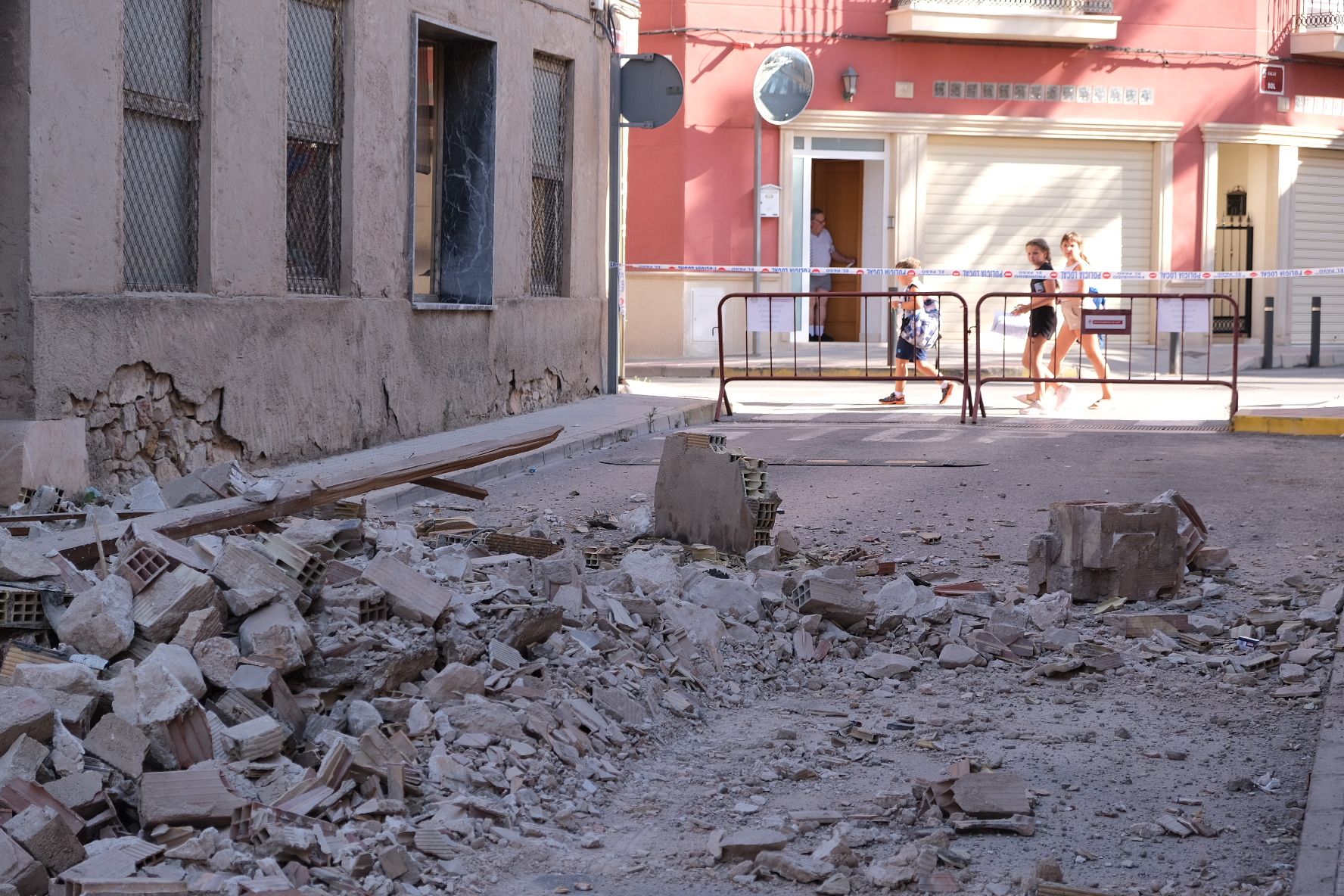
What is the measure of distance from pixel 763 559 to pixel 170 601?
3312 millimetres

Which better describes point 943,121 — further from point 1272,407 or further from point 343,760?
point 343,760

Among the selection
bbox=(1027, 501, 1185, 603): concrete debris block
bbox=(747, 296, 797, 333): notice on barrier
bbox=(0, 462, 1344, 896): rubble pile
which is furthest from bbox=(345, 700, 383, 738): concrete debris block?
bbox=(747, 296, 797, 333): notice on barrier

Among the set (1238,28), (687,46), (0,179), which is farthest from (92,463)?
(1238,28)

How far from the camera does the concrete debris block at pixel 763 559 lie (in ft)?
24.6

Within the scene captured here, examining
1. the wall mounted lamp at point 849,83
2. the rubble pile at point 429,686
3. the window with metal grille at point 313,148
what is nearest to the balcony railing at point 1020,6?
the wall mounted lamp at point 849,83

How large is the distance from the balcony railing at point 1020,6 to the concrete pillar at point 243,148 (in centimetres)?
1573

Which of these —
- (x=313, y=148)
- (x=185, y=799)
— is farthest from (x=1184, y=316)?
(x=185, y=799)

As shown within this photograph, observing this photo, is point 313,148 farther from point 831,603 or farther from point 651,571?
point 831,603

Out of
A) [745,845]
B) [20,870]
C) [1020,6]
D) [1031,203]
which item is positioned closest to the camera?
[20,870]

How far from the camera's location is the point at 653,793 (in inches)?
186

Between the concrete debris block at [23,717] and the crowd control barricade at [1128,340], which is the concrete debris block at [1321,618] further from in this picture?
the crowd control barricade at [1128,340]

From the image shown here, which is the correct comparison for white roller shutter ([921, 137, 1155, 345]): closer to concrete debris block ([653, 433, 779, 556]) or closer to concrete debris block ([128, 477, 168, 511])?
concrete debris block ([653, 433, 779, 556])

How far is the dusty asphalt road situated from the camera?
4.13 meters

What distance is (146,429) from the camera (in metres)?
8.91
